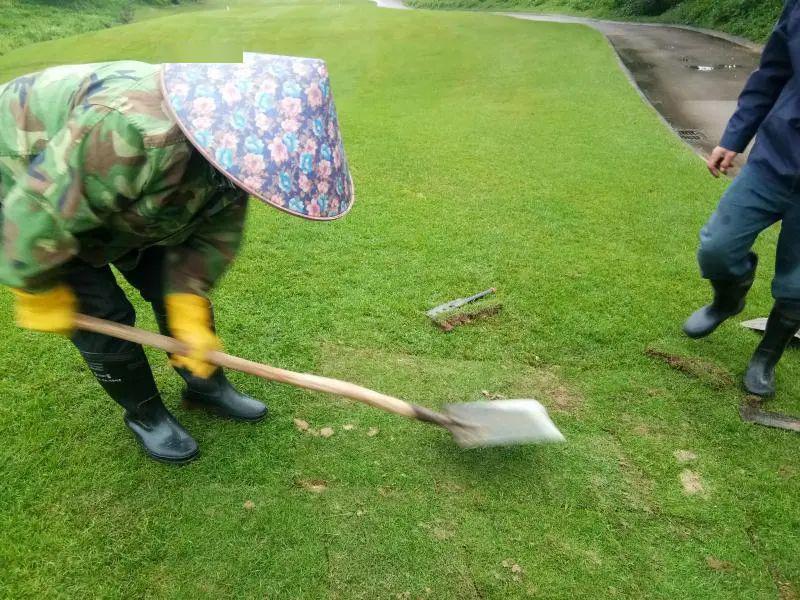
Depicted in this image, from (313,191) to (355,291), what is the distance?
1.93 metres

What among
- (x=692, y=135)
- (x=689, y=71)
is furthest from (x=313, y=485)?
(x=689, y=71)

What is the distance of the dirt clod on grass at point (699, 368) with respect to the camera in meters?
2.68

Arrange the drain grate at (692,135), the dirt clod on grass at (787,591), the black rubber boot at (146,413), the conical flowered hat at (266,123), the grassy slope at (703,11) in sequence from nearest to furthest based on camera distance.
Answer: the conical flowered hat at (266,123)
the dirt clod on grass at (787,591)
the black rubber boot at (146,413)
the drain grate at (692,135)
the grassy slope at (703,11)

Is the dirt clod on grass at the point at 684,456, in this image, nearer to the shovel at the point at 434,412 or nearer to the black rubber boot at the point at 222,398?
the shovel at the point at 434,412

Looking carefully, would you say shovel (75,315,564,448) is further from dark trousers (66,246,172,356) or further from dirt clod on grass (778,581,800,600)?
dirt clod on grass (778,581,800,600)

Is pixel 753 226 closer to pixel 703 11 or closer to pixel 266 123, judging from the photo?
pixel 266 123

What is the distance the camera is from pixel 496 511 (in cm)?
202

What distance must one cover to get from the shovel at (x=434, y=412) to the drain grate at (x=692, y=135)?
5685 millimetres

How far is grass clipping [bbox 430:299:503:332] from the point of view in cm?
302

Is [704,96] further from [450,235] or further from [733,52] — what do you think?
[450,235]

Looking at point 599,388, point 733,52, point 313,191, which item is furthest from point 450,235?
point 733,52

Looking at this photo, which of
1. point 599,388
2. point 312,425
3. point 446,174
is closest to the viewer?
point 312,425

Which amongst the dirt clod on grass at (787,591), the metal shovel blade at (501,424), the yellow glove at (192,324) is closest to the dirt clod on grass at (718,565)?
the dirt clod on grass at (787,591)

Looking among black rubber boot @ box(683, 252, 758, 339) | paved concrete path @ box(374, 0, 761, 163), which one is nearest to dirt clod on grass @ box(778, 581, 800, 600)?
black rubber boot @ box(683, 252, 758, 339)
